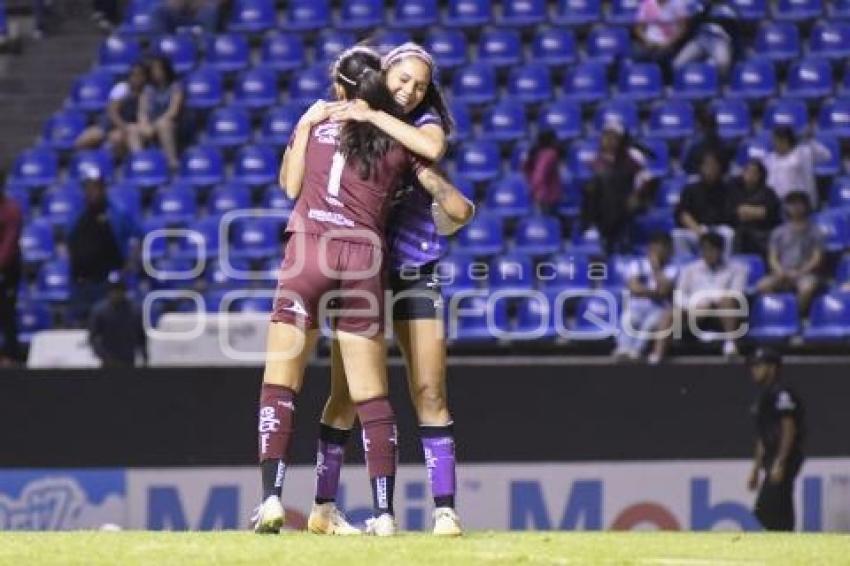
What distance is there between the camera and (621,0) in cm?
1748

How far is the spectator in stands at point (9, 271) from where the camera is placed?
609 inches

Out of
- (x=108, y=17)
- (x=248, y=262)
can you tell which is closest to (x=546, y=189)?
(x=248, y=262)

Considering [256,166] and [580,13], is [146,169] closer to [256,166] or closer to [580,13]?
[256,166]

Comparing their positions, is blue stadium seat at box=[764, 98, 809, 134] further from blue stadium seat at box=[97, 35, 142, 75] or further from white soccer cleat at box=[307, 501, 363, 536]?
white soccer cleat at box=[307, 501, 363, 536]

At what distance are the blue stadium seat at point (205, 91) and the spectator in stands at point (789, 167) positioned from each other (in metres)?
5.00

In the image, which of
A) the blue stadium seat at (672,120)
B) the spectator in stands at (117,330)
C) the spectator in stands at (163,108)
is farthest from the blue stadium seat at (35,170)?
the blue stadium seat at (672,120)

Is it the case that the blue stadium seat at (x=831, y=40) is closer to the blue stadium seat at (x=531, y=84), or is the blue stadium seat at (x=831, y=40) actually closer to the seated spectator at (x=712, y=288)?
the blue stadium seat at (x=531, y=84)

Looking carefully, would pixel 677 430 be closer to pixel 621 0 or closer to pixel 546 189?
pixel 546 189

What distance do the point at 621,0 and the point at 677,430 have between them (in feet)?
17.2

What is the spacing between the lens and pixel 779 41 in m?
16.9

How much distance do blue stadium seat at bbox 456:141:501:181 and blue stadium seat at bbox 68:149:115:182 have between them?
3.10 meters

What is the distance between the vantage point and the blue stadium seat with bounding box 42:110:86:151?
58.7 ft

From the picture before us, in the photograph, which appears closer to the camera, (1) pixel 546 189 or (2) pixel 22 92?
(1) pixel 546 189

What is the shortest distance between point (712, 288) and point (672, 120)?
2.62 m
